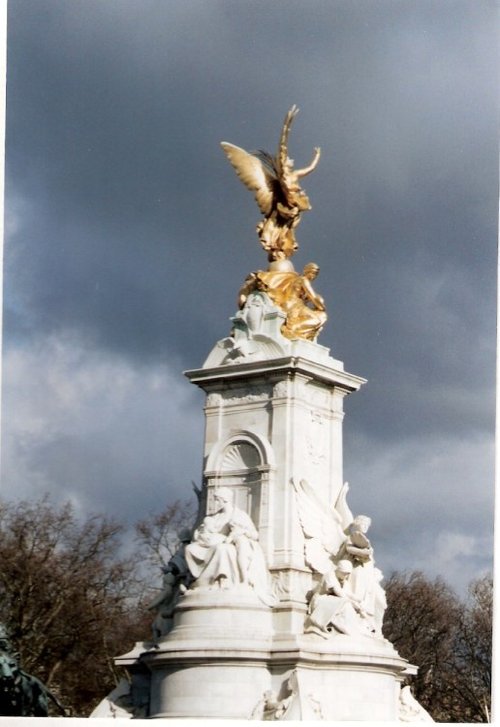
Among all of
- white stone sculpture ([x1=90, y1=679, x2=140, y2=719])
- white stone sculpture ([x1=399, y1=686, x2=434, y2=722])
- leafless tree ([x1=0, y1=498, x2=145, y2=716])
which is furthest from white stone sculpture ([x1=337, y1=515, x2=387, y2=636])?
leafless tree ([x1=0, y1=498, x2=145, y2=716])

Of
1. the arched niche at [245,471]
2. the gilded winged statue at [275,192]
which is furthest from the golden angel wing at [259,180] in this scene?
the arched niche at [245,471]

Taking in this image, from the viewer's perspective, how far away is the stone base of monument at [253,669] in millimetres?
18750

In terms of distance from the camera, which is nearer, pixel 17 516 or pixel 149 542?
pixel 17 516

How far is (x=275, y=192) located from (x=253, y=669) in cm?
628

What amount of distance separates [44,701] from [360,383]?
689 cm

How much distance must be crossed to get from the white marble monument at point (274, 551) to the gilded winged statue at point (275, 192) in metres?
0.02

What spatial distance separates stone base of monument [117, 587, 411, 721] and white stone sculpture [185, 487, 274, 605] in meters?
0.16

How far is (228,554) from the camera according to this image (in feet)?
63.7

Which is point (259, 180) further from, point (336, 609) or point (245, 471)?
point (336, 609)

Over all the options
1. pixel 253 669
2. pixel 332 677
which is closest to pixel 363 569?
pixel 332 677

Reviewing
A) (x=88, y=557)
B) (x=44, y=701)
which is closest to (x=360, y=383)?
(x=44, y=701)

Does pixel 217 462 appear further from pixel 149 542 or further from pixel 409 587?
pixel 409 587

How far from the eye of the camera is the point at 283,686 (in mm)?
18859

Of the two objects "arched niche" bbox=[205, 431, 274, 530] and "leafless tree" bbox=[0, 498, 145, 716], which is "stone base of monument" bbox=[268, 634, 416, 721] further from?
"leafless tree" bbox=[0, 498, 145, 716]
